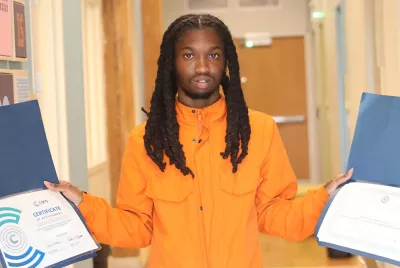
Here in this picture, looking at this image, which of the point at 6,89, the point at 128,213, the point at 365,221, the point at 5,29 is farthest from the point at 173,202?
the point at 5,29

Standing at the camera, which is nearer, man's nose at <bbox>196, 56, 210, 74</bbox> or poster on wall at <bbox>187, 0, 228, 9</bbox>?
man's nose at <bbox>196, 56, 210, 74</bbox>

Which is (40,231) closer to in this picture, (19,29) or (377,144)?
(19,29)

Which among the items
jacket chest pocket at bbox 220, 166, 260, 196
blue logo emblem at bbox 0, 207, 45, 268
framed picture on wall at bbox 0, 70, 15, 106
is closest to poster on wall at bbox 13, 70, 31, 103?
framed picture on wall at bbox 0, 70, 15, 106

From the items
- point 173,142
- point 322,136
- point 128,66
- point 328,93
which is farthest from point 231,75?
point 322,136

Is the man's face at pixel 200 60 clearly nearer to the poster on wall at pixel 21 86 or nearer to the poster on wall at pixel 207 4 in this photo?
the poster on wall at pixel 21 86

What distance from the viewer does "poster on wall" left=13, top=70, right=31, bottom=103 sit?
5.33ft

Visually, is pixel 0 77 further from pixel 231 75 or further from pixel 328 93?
pixel 328 93

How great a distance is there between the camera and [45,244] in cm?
125

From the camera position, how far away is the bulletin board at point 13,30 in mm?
1540

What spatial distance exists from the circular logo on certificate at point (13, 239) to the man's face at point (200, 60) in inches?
20.9

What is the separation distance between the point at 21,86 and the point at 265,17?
209 inches

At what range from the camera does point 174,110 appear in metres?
1.45

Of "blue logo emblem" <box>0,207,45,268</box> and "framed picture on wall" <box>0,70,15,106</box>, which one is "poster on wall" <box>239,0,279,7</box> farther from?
"blue logo emblem" <box>0,207,45,268</box>

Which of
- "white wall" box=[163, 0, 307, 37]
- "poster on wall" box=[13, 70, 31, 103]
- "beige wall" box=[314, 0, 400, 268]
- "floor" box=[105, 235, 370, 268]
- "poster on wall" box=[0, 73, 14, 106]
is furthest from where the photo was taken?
"white wall" box=[163, 0, 307, 37]
